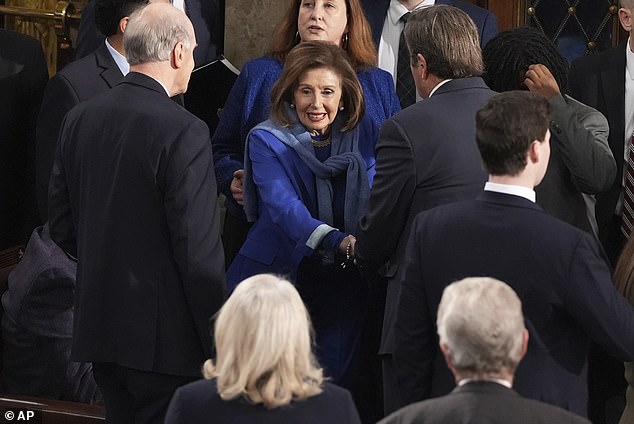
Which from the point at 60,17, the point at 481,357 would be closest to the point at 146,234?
the point at 481,357

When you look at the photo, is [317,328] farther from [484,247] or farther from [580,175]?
[484,247]

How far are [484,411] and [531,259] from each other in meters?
0.75

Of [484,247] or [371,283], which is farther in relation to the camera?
[371,283]

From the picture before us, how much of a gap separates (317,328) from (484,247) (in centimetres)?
147

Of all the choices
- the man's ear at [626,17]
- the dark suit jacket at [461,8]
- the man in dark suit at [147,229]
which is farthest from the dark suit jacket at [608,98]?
the man in dark suit at [147,229]

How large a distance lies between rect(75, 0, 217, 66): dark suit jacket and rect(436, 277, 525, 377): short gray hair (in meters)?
3.14

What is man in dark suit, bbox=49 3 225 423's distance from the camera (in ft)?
15.7

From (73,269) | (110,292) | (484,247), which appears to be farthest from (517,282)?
(73,269)

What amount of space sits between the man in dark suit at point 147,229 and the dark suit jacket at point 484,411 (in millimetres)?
1436

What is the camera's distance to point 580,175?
5211 millimetres

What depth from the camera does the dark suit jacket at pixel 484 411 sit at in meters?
3.46

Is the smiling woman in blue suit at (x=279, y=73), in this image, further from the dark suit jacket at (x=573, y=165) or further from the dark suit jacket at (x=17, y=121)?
the dark suit jacket at (x=17, y=121)

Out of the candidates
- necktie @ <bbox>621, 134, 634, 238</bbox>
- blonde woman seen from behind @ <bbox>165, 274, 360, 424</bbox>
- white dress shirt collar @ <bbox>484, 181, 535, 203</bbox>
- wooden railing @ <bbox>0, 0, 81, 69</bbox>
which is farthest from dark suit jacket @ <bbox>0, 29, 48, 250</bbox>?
blonde woman seen from behind @ <bbox>165, 274, 360, 424</bbox>

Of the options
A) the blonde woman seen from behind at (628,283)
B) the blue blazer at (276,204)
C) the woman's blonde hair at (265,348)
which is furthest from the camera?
the blue blazer at (276,204)
